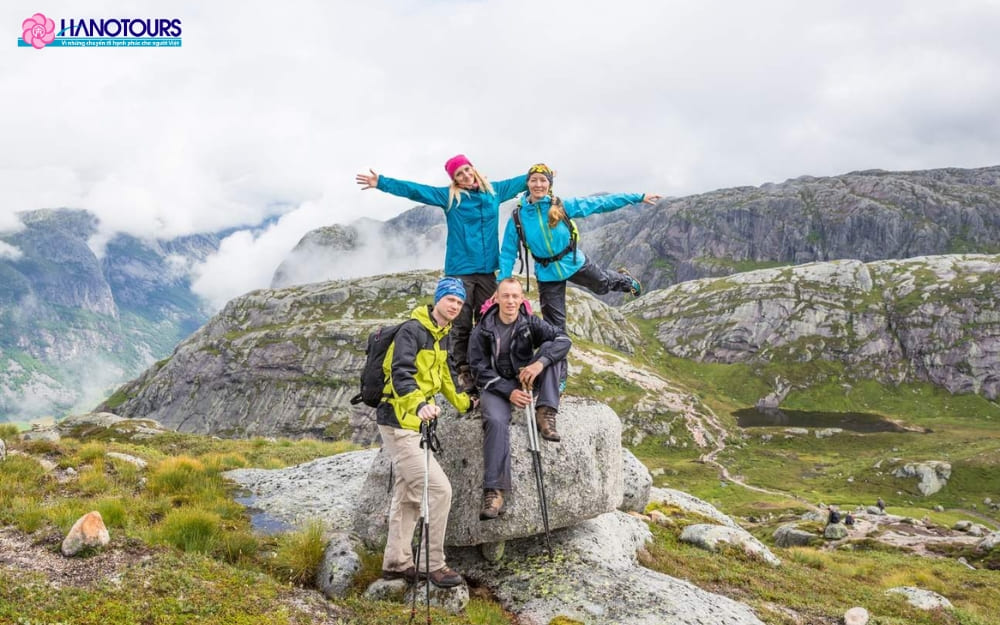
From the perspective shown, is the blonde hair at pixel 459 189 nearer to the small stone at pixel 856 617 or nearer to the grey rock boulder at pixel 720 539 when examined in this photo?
the small stone at pixel 856 617

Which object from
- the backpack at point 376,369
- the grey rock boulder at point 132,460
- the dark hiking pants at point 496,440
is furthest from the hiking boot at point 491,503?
the grey rock boulder at point 132,460

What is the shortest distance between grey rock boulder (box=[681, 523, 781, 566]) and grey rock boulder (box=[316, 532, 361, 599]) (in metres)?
11.8

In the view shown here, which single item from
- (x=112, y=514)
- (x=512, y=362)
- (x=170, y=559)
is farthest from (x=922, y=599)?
(x=112, y=514)

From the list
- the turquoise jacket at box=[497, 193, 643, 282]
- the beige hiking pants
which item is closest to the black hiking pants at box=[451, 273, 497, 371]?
the turquoise jacket at box=[497, 193, 643, 282]

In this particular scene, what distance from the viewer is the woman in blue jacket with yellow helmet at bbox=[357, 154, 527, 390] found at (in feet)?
41.2

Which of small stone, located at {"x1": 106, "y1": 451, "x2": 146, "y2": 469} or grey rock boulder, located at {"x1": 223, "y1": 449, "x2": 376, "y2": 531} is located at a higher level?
small stone, located at {"x1": 106, "y1": 451, "x2": 146, "y2": 469}

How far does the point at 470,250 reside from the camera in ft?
42.1

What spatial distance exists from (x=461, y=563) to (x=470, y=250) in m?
7.45

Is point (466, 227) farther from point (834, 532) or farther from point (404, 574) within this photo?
point (834, 532)

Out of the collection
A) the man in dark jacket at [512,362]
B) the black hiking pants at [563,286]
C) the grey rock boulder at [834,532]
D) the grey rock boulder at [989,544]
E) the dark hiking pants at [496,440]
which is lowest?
the grey rock boulder at [834,532]

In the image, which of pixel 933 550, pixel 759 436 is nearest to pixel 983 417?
pixel 759 436

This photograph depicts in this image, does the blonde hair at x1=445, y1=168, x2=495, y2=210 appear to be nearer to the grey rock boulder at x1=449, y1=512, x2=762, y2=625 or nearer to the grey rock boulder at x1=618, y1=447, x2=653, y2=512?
the grey rock boulder at x1=449, y1=512, x2=762, y2=625

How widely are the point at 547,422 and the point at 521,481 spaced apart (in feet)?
4.71

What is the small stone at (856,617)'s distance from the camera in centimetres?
1163
